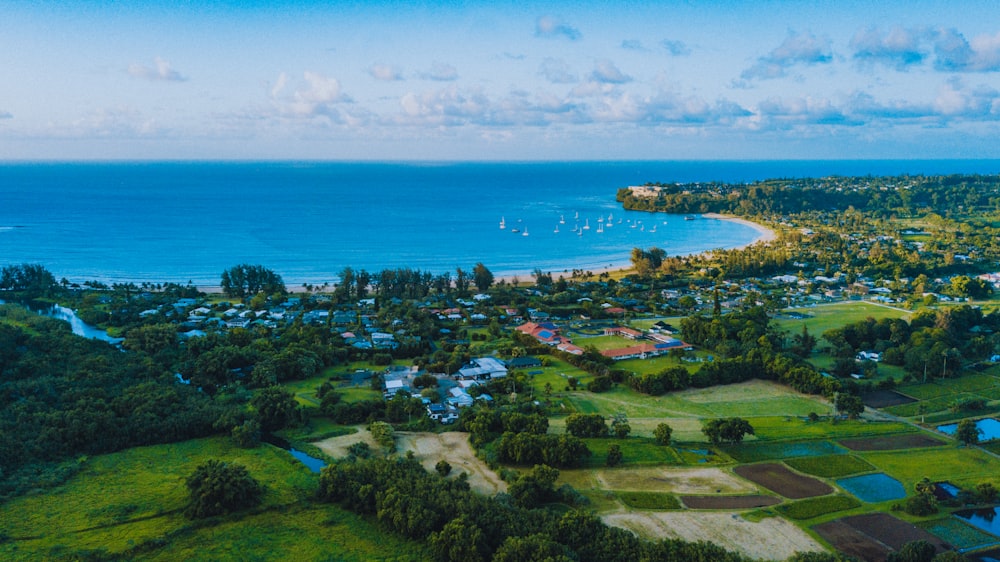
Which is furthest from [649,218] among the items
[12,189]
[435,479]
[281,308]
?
[12,189]

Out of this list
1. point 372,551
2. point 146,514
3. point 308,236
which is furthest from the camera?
point 308,236

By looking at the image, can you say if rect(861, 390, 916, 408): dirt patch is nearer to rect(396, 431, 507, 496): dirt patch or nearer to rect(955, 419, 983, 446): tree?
rect(955, 419, 983, 446): tree

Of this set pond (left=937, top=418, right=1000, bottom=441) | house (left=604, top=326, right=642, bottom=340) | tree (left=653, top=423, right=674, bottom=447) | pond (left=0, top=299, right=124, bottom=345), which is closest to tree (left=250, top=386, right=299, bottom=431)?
tree (left=653, top=423, right=674, bottom=447)

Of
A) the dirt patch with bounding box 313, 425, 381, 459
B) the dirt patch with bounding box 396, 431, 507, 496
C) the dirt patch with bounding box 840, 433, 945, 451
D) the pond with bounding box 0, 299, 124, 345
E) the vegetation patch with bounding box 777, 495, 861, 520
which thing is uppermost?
the pond with bounding box 0, 299, 124, 345

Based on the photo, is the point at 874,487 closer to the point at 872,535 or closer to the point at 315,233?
the point at 872,535

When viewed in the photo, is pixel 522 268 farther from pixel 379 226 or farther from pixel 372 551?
pixel 372 551

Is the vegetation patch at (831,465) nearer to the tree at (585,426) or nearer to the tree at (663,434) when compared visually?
the tree at (663,434)
